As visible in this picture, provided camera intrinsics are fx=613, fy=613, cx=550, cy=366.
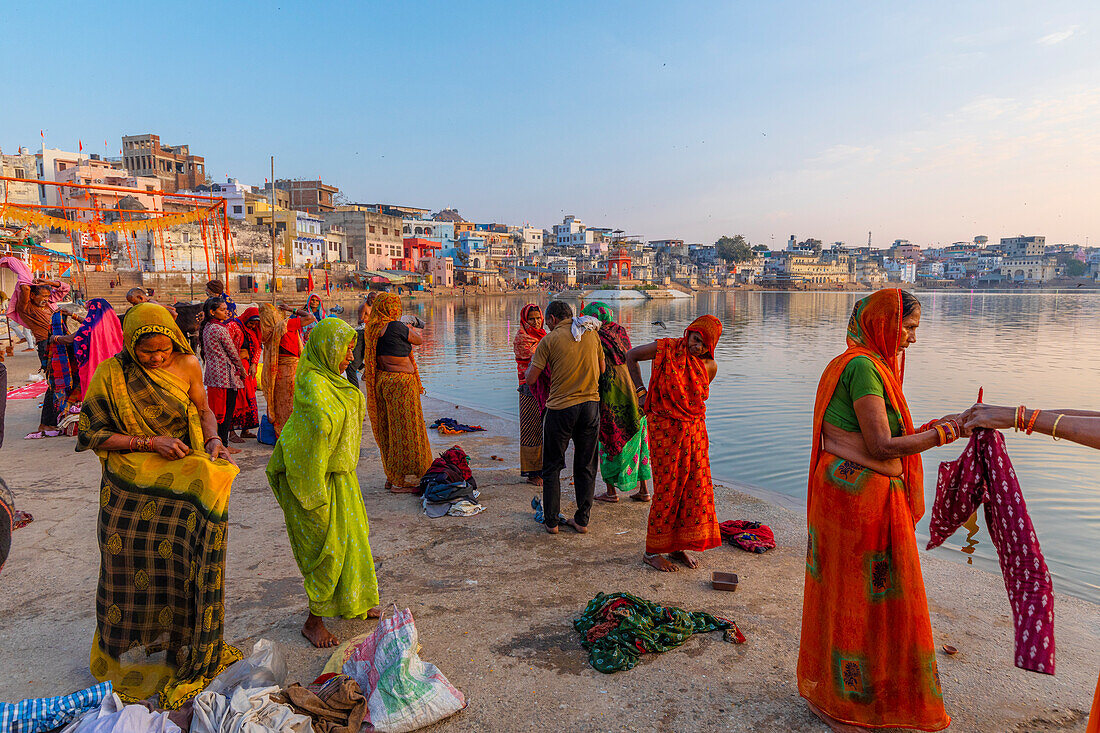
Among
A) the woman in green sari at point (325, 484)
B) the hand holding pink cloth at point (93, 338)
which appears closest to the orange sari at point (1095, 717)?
the woman in green sari at point (325, 484)

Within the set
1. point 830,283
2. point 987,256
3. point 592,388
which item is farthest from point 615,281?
point 987,256

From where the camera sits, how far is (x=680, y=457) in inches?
161

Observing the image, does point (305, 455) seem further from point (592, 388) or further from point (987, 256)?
point (987, 256)

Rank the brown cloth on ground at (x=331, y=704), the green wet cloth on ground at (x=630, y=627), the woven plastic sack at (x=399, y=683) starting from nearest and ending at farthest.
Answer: the brown cloth on ground at (x=331, y=704), the woven plastic sack at (x=399, y=683), the green wet cloth on ground at (x=630, y=627)

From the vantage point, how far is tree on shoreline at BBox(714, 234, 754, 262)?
11225 cm

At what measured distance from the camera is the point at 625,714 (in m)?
2.70

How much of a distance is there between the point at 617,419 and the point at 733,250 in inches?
4484

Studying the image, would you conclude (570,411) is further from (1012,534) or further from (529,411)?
(1012,534)

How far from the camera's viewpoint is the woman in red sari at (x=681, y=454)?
4.10 m

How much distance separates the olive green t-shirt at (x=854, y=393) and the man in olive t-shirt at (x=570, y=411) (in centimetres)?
225

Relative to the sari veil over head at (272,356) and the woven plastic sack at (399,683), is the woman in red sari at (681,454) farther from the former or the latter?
→ the sari veil over head at (272,356)

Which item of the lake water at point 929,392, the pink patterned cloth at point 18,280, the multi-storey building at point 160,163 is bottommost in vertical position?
the lake water at point 929,392

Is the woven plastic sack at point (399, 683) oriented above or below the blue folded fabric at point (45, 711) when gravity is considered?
below

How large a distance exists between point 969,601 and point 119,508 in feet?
15.1
